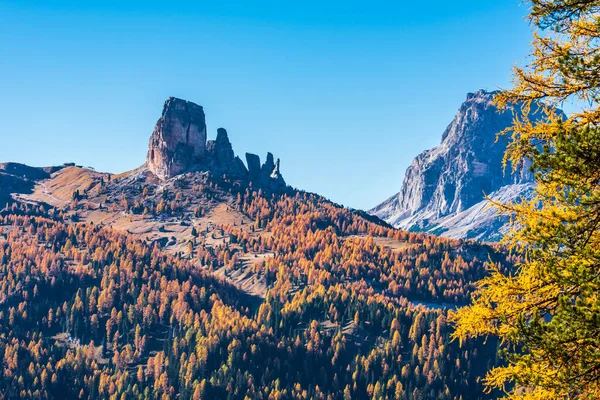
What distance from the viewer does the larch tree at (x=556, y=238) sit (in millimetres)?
18406

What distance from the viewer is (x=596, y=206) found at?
19.6 metres

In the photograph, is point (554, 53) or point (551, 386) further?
point (554, 53)

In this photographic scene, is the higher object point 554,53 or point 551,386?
point 554,53

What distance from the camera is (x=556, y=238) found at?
64.2 ft

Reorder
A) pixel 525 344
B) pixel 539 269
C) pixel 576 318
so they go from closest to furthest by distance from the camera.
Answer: pixel 576 318 < pixel 525 344 < pixel 539 269

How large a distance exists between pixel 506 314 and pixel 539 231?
303 cm

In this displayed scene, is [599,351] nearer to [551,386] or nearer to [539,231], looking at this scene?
[551,386]

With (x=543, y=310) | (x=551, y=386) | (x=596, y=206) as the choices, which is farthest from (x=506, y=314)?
(x=596, y=206)

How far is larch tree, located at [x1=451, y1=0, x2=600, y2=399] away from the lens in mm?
18406

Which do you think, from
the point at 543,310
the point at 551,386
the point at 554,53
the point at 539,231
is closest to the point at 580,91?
the point at 554,53

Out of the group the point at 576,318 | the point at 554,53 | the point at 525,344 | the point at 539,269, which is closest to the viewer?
the point at 576,318

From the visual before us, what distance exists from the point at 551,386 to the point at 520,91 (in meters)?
9.90

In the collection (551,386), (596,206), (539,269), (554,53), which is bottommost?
(551,386)

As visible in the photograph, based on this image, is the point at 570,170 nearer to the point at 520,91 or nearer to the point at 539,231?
the point at 539,231
